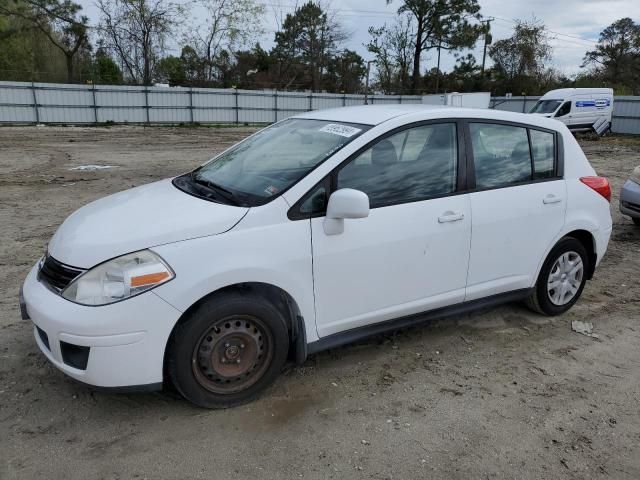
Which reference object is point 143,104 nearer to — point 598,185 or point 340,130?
point 340,130

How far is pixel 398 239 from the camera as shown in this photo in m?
3.36

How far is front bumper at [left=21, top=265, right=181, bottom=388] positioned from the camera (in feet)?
8.70

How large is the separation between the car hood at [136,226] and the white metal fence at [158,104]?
88.9 ft

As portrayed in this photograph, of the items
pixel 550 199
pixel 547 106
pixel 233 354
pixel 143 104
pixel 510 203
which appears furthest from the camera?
pixel 143 104

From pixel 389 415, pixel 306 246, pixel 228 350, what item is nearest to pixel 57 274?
pixel 228 350

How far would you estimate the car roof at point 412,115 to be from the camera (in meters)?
3.58

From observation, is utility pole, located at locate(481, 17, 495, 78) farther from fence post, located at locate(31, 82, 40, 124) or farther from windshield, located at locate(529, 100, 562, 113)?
fence post, located at locate(31, 82, 40, 124)

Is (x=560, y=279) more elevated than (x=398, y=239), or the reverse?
(x=398, y=239)

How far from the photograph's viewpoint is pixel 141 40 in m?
39.3

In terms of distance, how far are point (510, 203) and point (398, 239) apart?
1.07 meters

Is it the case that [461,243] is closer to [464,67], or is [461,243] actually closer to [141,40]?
[141,40]

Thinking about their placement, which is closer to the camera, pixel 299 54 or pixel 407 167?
pixel 407 167

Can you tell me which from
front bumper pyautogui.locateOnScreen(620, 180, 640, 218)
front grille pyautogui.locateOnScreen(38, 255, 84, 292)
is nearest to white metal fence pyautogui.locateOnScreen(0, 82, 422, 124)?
front bumper pyautogui.locateOnScreen(620, 180, 640, 218)

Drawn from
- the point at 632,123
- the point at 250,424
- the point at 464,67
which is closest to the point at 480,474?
the point at 250,424
